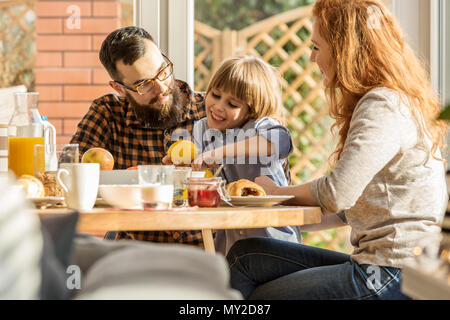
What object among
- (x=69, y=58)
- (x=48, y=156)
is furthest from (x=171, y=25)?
(x=48, y=156)

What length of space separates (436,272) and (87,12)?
2.12m

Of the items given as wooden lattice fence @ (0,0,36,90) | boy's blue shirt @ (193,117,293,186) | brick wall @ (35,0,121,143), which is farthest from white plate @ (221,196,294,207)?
wooden lattice fence @ (0,0,36,90)

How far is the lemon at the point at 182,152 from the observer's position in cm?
140

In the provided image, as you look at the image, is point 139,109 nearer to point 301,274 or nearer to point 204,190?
point 204,190

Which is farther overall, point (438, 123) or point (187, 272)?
point (438, 123)

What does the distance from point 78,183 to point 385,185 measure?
1.89 feet

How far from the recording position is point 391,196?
115cm

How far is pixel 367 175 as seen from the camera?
1.09 m

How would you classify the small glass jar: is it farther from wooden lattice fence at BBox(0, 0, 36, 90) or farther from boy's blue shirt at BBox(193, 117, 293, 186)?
wooden lattice fence at BBox(0, 0, 36, 90)

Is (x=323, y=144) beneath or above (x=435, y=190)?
beneath

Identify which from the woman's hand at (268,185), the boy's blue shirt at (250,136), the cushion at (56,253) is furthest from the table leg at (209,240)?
the cushion at (56,253)
